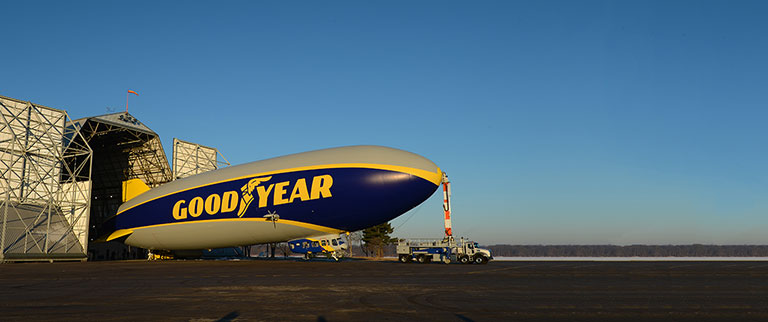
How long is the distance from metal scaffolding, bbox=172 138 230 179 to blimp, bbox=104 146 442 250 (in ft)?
60.2

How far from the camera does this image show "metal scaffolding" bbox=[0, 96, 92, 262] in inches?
1624

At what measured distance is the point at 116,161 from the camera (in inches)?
2500

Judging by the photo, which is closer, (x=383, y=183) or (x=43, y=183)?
(x=383, y=183)

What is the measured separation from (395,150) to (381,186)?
2.87 metres

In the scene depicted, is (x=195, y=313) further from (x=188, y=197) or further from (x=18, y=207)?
(x=18, y=207)

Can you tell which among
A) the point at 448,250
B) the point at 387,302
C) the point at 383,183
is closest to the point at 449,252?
the point at 448,250

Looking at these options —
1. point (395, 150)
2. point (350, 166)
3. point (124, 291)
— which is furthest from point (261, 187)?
point (124, 291)

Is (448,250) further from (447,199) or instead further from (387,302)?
(387,302)

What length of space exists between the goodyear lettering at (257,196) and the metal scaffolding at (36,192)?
13456mm

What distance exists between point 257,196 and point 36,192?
79.0 ft

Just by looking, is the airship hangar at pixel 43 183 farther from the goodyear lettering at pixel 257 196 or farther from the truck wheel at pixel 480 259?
the truck wheel at pixel 480 259

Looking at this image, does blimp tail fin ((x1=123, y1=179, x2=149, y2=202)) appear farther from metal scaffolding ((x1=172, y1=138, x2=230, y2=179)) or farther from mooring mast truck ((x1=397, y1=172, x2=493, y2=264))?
mooring mast truck ((x1=397, y1=172, x2=493, y2=264))

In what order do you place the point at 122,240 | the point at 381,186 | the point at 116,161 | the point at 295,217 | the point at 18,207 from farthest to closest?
the point at 116,161, the point at 122,240, the point at 18,207, the point at 295,217, the point at 381,186

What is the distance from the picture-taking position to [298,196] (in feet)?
106
